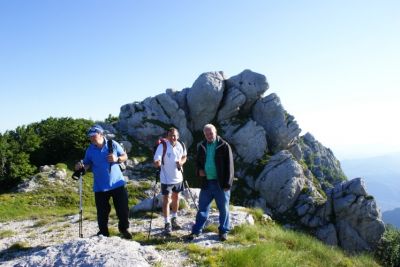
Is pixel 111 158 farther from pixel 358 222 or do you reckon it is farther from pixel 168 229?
pixel 358 222

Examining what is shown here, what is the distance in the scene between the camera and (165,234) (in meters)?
13.1

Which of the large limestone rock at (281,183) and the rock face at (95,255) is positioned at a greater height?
the rock face at (95,255)

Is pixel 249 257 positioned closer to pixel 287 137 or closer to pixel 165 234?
pixel 165 234

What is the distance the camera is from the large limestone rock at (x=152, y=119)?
44562 millimetres

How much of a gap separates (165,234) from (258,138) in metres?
35.3

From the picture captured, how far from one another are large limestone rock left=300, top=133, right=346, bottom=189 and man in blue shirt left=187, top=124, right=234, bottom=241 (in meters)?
45.0

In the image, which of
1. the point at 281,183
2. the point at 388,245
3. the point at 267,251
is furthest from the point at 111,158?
the point at 388,245

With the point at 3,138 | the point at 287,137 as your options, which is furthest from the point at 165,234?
the point at 287,137

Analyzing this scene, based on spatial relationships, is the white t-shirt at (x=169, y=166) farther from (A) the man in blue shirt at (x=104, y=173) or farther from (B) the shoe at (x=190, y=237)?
(B) the shoe at (x=190, y=237)

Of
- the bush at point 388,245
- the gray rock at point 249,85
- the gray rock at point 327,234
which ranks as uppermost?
the gray rock at point 249,85

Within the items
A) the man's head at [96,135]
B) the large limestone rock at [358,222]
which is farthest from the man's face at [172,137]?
the large limestone rock at [358,222]

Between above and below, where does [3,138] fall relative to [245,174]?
above

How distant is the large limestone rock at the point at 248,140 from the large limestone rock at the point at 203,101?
2871 mm

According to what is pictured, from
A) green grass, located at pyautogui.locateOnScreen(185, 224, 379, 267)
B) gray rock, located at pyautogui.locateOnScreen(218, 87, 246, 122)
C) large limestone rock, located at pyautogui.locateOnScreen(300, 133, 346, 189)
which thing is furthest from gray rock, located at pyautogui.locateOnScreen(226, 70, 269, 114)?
green grass, located at pyautogui.locateOnScreen(185, 224, 379, 267)
